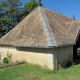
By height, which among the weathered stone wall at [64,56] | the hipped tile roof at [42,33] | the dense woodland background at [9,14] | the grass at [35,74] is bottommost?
the grass at [35,74]

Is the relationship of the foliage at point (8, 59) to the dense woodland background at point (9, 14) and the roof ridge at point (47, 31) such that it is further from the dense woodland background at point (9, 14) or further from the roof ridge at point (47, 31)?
the dense woodland background at point (9, 14)

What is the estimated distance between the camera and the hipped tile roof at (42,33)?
13.7m

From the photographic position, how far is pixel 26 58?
15.4m

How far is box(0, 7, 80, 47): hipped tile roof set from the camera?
13727 mm

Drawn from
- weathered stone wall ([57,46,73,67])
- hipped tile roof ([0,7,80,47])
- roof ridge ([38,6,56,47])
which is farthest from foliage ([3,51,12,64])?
weathered stone wall ([57,46,73,67])

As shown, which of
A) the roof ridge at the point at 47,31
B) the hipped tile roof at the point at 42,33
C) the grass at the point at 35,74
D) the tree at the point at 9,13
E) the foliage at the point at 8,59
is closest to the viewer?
the grass at the point at 35,74

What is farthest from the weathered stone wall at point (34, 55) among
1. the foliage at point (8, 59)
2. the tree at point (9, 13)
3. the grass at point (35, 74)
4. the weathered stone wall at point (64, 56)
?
the tree at point (9, 13)

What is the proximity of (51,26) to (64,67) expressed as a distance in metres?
4.30

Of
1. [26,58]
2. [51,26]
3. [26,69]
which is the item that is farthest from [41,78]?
[51,26]

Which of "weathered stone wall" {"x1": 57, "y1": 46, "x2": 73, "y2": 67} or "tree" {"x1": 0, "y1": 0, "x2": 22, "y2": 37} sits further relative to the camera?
"tree" {"x1": 0, "y1": 0, "x2": 22, "y2": 37}

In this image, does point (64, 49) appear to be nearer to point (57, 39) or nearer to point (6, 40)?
point (57, 39)

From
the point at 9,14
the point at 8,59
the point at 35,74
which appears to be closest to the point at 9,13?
the point at 9,14

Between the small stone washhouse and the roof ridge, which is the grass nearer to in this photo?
the small stone washhouse

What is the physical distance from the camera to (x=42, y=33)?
1469cm
